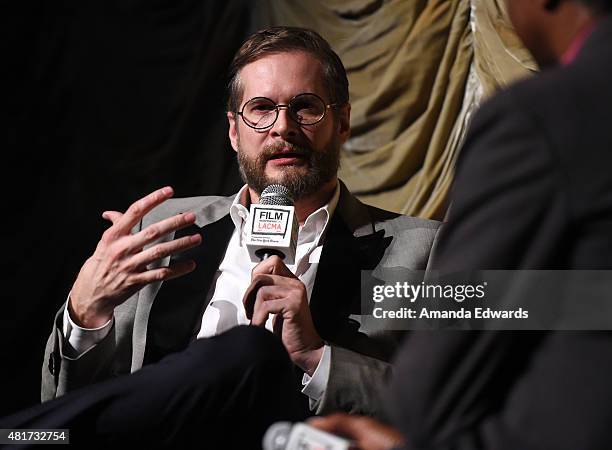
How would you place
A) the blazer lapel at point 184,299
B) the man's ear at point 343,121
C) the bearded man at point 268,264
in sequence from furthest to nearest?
the man's ear at point 343,121 < the blazer lapel at point 184,299 < the bearded man at point 268,264

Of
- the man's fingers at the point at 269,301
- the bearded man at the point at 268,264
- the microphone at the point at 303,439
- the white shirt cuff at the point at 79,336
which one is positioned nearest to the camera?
the microphone at the point at 303,439

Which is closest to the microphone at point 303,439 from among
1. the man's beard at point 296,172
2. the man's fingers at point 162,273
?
the man's fingers at point 162,273

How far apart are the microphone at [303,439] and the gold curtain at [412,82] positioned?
2.30m

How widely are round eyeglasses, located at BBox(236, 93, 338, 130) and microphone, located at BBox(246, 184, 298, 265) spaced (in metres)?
0.44

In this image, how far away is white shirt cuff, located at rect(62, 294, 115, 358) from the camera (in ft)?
6.57

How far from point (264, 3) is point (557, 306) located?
112 inches

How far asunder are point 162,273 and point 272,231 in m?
0.23

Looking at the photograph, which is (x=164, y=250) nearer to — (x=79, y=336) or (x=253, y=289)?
(x=253, y=289)

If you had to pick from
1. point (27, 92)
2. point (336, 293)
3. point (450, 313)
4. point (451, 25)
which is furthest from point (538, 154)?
point (27, 92)

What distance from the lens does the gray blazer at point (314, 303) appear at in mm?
2035

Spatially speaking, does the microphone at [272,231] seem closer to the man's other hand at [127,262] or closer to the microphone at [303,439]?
the man's other hand at [127,262]

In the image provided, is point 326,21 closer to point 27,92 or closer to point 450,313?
point 27,92

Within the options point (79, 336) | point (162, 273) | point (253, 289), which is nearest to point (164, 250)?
point (162, 273)

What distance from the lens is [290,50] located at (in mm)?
2320
